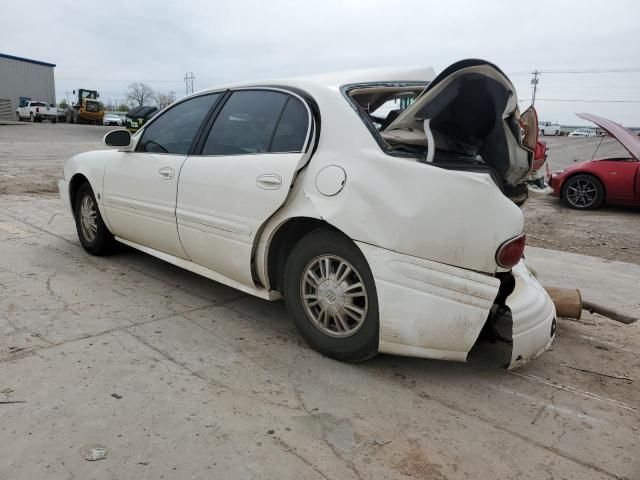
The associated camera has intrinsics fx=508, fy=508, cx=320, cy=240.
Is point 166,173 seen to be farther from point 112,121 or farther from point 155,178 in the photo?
point 112,121

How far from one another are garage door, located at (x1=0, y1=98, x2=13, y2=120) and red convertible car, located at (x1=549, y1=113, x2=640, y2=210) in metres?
52.7

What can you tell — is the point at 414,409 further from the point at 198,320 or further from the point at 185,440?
the point at 198,320

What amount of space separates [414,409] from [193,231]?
1.93 m

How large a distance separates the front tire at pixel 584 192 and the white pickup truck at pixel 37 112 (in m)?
45.3

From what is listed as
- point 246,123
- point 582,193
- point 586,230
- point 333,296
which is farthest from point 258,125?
point 582,193

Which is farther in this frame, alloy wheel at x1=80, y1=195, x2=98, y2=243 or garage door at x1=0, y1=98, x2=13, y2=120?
garage door at x1=0, y1=98, x2=13, y2=120

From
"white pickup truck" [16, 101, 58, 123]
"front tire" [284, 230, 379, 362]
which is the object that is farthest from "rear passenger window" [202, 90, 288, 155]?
"white pickup truck" [16, 101, 58, 123]

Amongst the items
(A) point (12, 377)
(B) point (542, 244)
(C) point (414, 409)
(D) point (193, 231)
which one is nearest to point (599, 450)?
(C) point (414, 409)

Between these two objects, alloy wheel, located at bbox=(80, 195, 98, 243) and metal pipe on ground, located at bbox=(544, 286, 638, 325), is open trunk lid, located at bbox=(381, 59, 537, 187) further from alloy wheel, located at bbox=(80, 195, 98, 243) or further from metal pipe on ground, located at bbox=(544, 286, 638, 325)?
alloy wheel, located at bbox=(80, 195, 98, 243)

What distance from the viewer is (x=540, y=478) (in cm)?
208

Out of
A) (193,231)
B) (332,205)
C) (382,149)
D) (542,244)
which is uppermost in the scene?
(382,149)

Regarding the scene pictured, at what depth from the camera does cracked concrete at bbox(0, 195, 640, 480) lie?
6.99 ft

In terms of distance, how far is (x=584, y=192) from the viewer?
9.88m

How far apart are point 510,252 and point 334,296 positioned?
Answer: 3.21 ft
